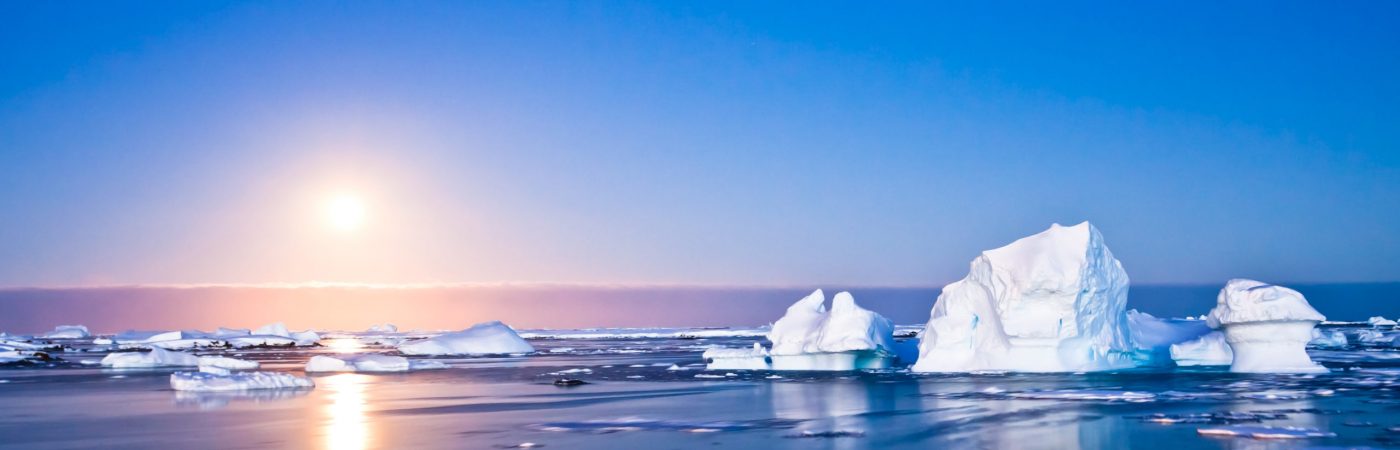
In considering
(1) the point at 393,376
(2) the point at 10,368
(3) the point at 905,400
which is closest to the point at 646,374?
(1) the point at 393,376

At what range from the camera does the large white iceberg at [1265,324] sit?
22.6 meters

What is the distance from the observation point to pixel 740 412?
16.0 meters

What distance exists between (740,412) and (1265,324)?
1293 cm

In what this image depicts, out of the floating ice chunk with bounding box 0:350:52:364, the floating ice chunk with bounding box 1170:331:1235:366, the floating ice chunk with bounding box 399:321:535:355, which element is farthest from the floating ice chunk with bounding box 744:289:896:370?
the floating ice chunk with bounding box 0:350:52:364

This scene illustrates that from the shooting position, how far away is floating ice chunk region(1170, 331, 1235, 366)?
28.3m

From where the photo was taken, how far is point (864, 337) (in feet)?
88.6

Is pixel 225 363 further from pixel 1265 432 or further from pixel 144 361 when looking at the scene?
pixel 1265 432

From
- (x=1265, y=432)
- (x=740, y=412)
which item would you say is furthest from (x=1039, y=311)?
(x=1265, y=432)

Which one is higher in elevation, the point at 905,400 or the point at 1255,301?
the point at 1255,301

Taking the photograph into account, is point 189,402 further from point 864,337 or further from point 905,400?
point 864,337

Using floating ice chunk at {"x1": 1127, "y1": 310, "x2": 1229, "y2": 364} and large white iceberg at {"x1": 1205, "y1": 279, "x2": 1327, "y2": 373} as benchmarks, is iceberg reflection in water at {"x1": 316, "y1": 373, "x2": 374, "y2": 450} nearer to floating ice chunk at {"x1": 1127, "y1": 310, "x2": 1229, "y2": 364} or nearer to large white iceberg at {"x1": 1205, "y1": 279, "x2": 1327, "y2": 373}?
large white iceberg at {"x1": 1205, "y1": 279, "x2": 1327, "y2": 373}

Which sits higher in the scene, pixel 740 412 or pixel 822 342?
pixel 822 342

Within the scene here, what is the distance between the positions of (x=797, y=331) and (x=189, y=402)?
48.8 feet

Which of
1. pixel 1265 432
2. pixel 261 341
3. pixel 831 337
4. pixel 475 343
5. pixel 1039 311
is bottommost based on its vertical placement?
pixel 1265 432
